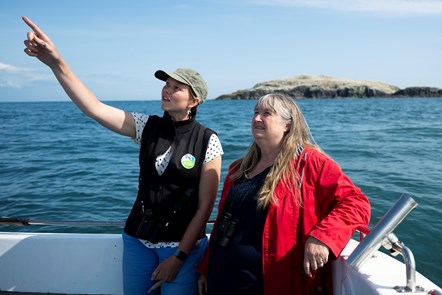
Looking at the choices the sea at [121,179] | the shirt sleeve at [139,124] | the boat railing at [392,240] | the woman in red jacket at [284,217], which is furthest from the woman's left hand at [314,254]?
the sea at [121,179]

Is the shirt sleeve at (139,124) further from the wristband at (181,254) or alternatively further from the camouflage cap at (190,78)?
the wristband at (181,254)

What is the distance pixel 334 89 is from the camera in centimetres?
10869

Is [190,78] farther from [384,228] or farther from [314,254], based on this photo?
[384,228]

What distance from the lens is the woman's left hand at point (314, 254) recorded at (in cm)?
193

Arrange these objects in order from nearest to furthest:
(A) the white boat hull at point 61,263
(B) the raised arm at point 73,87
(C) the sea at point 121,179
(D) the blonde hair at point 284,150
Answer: (D) the blonde hair at point 284,150
(B) the raised arm at point 73,87
(A) the white boat hull at point 61,263
(C) the sea at point 121,179

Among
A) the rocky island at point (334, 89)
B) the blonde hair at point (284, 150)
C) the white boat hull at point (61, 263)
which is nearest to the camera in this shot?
the blonde hair at point (284, 150)

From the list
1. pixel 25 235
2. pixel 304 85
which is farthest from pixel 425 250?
pixel 304 85

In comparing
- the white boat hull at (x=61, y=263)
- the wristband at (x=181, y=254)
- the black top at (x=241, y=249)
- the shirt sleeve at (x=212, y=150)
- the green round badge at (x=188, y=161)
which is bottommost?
the white boat hull at (x=61, y=263)

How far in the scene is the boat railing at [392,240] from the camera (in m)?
1.82

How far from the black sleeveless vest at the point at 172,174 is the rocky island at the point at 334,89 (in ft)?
344

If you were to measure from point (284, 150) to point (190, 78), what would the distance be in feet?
2.43

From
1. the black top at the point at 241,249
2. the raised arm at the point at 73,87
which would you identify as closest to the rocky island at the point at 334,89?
the raised arm at the point at 73,87

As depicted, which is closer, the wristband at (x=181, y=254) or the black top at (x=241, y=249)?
the black top at (x=241, y=249)

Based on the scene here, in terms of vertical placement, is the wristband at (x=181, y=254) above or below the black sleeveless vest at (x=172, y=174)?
below
